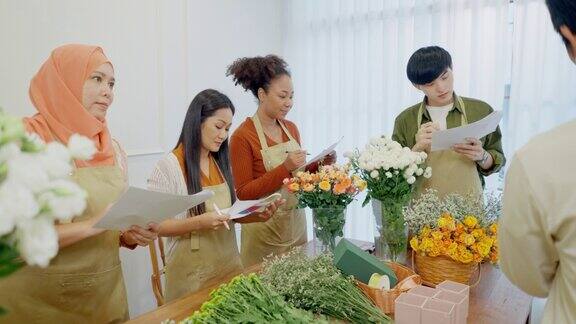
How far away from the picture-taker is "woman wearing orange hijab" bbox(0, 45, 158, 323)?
4.54ft

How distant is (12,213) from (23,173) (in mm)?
44

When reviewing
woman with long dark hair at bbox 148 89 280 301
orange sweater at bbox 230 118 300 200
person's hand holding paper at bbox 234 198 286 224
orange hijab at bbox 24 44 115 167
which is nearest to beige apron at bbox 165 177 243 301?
woman with long dark hair at bbox 148 89 280 301

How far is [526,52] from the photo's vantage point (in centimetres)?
297

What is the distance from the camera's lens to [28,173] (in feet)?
Result: 1.51

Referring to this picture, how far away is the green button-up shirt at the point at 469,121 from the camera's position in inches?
83.0

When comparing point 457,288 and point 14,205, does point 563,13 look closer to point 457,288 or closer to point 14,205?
point 457,288

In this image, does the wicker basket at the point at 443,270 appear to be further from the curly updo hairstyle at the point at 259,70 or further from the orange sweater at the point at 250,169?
the curly updo hairstyle at the point at 259,70

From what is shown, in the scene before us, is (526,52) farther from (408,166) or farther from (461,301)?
(461,301)

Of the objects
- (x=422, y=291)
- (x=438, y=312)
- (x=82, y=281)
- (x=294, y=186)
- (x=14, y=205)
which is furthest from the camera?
(x=294, y=186)

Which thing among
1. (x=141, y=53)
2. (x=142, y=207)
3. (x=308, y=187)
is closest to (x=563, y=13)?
(x=308, y=187)

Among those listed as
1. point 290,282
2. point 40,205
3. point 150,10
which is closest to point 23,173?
point 40,205

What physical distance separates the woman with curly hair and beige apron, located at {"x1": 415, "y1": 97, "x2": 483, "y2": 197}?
52 cm

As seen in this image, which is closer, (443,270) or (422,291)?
(422,291)

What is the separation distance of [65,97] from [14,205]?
1.16 meters
